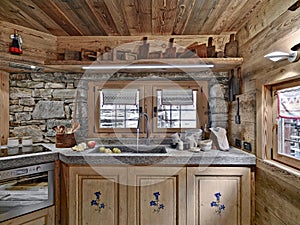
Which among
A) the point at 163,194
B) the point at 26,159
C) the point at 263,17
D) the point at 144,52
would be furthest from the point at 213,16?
the point at 26,159

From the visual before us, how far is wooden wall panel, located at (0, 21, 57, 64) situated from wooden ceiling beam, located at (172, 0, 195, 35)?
1551 mm

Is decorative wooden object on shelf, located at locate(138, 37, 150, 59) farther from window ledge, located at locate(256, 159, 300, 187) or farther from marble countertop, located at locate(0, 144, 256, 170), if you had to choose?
window ledge, located at locate(256, 159, 300, 187)

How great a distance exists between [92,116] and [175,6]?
169 centimetres

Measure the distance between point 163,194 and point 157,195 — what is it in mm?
59

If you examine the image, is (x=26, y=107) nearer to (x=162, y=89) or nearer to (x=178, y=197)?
(x=162, y=89)

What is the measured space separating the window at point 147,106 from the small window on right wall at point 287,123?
42.3 inches

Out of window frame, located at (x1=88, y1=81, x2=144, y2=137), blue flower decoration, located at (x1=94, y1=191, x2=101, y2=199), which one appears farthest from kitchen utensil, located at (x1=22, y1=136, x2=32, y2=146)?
blue flower decoration, located at (x1=94, y1=191, x2=101, y2=199)

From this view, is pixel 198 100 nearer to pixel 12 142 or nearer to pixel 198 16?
pixel 198 16

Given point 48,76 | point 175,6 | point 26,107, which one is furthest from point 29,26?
point 175,6

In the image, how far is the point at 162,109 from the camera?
321 cm

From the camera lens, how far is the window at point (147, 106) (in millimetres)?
3186

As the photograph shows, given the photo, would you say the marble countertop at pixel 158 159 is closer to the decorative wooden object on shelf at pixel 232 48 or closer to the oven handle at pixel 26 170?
the oven handle at pixel 26 170

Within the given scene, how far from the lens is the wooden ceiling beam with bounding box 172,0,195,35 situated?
2219mm

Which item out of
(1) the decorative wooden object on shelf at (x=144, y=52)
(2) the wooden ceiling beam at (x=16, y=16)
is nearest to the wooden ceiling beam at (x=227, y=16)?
(1) the decorative wooden object on shelf at (x=144, y=52)
